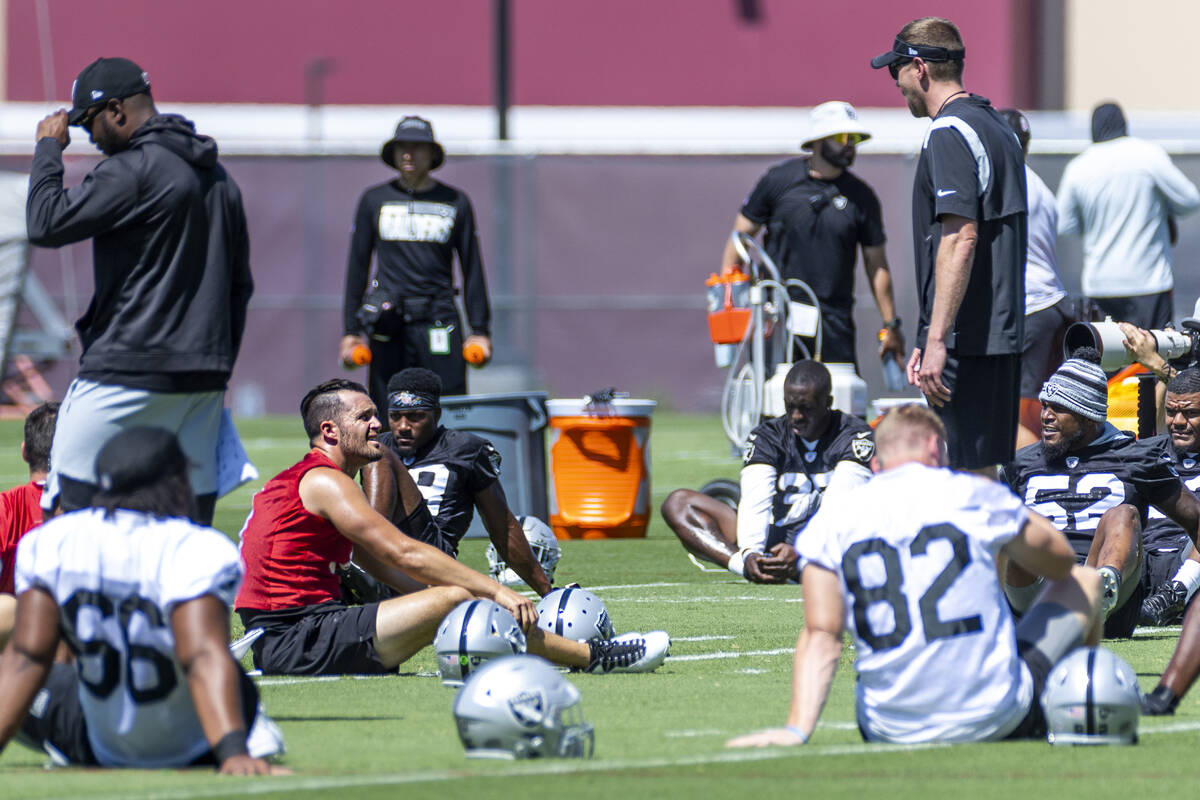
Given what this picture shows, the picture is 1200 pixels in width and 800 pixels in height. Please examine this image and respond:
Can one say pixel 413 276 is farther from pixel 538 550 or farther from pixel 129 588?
pixel 129 588

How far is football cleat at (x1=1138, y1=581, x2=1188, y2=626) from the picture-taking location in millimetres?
9367

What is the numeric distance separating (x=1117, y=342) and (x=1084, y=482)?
0.94 meters

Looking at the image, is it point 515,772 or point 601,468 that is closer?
point 515,772

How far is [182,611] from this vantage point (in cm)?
522

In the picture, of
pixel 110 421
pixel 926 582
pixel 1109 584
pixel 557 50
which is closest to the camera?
pixel 926 582

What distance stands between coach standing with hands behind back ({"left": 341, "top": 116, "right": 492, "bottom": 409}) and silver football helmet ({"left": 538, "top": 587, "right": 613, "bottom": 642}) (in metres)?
4.81

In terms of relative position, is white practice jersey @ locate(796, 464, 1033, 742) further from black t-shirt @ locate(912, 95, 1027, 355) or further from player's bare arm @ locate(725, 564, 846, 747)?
black t-shirt @ locate(912, 95, 1027, 355)

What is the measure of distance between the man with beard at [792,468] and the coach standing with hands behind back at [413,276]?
253 centimetres

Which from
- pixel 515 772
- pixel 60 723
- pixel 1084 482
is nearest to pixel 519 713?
Answer: pixel 515 772

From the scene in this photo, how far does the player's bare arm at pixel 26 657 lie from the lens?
5.27 m

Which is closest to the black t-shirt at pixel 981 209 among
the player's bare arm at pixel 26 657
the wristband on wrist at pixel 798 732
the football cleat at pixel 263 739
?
the wristband on wrist at pixel 798 732

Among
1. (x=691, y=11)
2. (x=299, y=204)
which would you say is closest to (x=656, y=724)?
(x=299, y=204)

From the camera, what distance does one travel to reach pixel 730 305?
14.8 meters

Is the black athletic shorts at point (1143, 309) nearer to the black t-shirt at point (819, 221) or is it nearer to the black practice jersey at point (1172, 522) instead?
the black t-shirt at point (819, 221)
